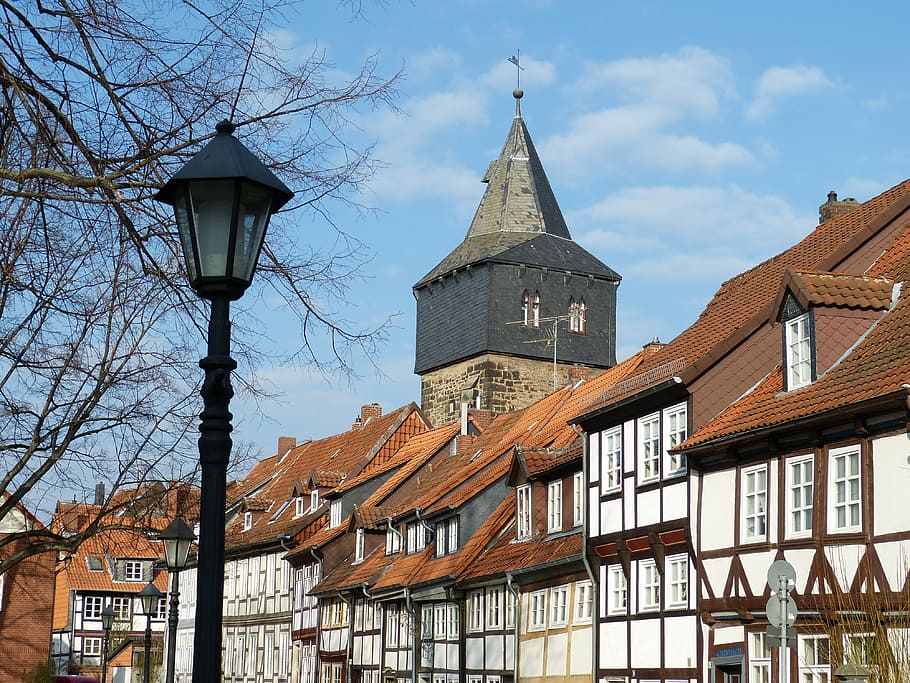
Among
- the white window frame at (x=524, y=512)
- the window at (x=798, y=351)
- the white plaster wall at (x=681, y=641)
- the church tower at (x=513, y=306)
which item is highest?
the church tower at (x=513, y=306)

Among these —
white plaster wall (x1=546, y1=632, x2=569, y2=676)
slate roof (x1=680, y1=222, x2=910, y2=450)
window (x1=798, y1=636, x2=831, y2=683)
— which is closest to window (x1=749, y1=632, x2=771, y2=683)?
window (x1=798, y1=636, x2=831, y2=683)

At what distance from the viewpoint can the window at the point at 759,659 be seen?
20.1 meters

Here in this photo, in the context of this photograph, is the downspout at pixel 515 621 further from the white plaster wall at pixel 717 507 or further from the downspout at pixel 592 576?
the white plaster wall at pixel 717 507

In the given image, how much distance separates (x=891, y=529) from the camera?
1752 cm

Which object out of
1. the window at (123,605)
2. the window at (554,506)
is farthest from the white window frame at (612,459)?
the window at (123,605)

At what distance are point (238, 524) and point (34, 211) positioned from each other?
167 ft

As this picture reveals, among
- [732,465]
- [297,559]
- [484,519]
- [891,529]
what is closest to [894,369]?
[891,529]

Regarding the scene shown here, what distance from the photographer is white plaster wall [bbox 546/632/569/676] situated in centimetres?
2752

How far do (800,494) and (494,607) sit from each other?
13.2 m

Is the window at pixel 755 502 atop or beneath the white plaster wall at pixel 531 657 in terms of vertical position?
atop

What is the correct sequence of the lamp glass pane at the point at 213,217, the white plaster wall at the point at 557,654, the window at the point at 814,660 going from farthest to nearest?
the white plaster wall at the point at 557,654
the window at the point at 814,660
the lamp glass pane at the point at 213,217

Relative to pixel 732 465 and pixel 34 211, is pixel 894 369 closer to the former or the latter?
pixel 732 465

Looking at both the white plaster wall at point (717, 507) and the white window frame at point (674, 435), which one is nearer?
the white plaster wall at point (717, 507)

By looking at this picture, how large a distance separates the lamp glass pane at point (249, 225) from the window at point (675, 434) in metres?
17.3
